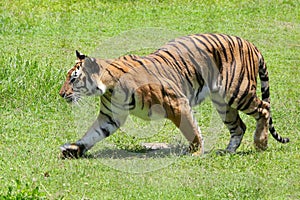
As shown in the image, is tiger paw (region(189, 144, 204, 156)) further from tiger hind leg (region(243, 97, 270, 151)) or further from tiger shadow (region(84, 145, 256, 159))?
tiger hind leg (region(243, 97, 270, 151))

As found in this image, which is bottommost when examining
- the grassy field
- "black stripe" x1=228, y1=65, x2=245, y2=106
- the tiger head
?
the grassy field

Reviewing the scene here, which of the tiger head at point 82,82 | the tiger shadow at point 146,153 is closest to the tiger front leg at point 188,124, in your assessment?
the tiger shadow at point 146,153

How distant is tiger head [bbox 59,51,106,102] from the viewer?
26.7 feet

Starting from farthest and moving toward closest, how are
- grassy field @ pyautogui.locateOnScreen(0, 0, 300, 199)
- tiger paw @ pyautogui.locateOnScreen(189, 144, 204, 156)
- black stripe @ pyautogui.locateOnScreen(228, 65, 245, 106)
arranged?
black stripe @ pyautogui.locateOnScreen(228, 65, 245, 106)
tiger paw @ pyautogui.locateOnScreen(189, 144, 204, 156)
grassy field @ pyautogui.locateOnScreen(0, 0, 300, 199)

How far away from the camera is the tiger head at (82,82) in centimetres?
814

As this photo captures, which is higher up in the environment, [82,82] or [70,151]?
[82,82]

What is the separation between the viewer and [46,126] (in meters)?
9.29

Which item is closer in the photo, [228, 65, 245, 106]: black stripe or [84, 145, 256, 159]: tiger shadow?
[84, 145, 256, 159]: tiger shadow

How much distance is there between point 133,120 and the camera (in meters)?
9.81

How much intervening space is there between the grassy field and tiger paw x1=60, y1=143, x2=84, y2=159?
0.08 metres

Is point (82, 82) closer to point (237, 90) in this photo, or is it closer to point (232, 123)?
point (237, 90)

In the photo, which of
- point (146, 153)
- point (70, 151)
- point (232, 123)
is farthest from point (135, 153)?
point (232, 123)

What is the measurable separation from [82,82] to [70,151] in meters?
0.71

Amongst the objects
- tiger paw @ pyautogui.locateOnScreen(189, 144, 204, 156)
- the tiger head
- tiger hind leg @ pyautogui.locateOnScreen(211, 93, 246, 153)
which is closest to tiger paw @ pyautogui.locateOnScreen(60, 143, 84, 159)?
the tiger head
